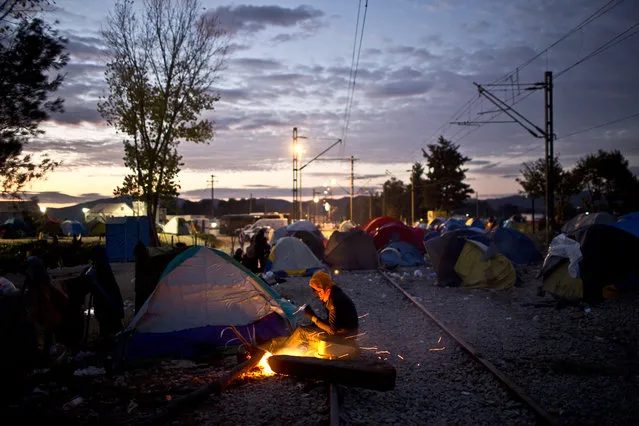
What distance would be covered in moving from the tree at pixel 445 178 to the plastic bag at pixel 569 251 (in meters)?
61.8

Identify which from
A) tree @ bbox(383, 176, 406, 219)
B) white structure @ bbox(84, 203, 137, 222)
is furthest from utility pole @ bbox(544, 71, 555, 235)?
tree @ bbox(383, 176, 406, 219)

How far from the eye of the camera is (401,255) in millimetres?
21609

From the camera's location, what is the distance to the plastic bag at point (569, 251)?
11.6 metres

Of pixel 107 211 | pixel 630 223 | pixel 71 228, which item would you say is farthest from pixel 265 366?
pixel 107 211

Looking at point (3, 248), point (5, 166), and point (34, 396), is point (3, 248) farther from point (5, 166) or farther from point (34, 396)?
point (34, 396)

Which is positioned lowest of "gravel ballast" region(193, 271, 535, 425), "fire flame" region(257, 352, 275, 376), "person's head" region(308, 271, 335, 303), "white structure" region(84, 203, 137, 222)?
"gravel ballast" region(193, 271, 535, 425)

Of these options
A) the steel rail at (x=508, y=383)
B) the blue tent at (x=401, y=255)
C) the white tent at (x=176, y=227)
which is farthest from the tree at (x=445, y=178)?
the steel rail at (x=508, y=383)

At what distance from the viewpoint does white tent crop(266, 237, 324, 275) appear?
1852cm

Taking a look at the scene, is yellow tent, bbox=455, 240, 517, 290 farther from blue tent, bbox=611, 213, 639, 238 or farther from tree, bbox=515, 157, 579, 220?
tree, bbox=515, 157, 579, 220

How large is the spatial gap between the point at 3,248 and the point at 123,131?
7.24 m

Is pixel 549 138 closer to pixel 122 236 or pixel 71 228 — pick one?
pixel 122 236

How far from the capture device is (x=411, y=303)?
12.7 meters

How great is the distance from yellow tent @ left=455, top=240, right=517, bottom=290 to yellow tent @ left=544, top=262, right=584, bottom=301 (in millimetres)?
1979

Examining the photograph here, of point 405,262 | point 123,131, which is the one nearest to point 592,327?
point 405,262
